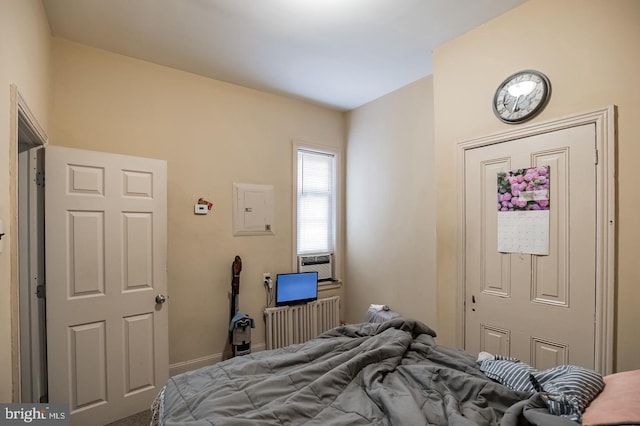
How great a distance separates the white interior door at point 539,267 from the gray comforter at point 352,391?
61cm

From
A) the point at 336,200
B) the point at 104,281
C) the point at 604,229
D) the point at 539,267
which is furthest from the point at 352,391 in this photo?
the point at 336,200

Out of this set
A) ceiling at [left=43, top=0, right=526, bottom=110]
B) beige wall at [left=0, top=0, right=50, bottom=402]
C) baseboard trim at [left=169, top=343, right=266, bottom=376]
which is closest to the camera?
beige wall at [left=0, top=0, right=50, bottom=402]

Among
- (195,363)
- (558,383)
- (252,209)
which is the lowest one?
(195,363)

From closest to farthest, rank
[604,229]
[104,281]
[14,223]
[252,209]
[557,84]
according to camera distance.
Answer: [14,223] < [604,229] < [557,84] < [104,281] < [252,209]

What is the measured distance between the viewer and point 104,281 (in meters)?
2.26

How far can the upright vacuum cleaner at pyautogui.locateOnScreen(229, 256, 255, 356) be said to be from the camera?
9.59ft

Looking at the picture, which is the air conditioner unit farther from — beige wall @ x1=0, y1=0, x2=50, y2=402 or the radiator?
beige wall @ x1=0, y1=0, x2=50, y2=402

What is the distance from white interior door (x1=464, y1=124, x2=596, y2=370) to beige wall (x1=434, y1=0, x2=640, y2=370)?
122 mm

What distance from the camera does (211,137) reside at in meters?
3.07

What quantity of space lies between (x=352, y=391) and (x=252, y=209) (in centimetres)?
221

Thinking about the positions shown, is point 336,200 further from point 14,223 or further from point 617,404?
point 617,404

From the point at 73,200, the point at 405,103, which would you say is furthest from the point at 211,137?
the point at 405,103

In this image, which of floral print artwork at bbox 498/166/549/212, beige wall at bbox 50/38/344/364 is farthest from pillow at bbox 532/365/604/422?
beige wall at bbox 50/38/344/364

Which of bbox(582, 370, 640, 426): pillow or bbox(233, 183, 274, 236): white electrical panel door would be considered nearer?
bbox(582, 370, 640, 426): pillow
